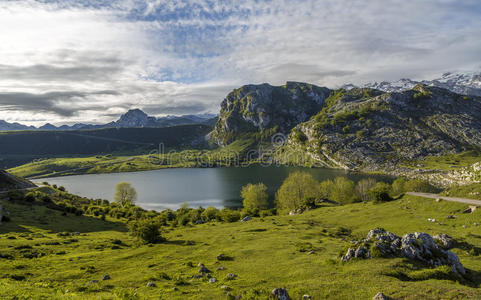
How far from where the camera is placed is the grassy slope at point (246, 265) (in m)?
20.3

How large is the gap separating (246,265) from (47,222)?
65580 mm

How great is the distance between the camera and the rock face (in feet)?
84.0

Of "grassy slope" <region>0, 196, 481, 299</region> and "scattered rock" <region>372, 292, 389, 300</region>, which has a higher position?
"scattered rock" <region>372, 292, 389, 300</region>

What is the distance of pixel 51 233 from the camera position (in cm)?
5922

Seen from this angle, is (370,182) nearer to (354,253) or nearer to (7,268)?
(354,253)

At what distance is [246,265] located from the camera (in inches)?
1211

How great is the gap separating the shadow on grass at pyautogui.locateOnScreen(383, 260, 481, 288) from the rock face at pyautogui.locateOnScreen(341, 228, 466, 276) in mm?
1155

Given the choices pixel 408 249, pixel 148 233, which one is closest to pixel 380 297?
pixel 408 249

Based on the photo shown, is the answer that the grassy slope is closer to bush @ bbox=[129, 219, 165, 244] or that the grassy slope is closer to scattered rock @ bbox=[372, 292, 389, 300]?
scattered rock @ bbox=[372, 292, 389, 300]

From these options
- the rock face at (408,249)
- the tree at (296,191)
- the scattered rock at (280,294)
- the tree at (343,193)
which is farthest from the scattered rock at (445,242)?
the tree at (343,193)

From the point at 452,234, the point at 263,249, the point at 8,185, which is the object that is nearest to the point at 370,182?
the point at 452,234

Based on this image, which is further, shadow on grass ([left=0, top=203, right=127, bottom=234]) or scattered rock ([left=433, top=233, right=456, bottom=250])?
shadow on grass ([left=0, top=203, right=127, bottom=234])

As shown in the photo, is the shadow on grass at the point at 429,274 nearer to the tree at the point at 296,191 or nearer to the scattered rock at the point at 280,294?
the scattered rock at the point at 280,294

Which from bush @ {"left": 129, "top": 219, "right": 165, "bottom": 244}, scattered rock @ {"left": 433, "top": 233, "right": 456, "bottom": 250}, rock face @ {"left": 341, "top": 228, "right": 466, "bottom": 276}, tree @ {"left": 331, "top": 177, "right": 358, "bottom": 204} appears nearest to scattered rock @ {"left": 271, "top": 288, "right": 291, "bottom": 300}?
rock face @ {"left": 341, "top": 228, "right": 466, "bottom": 276}
